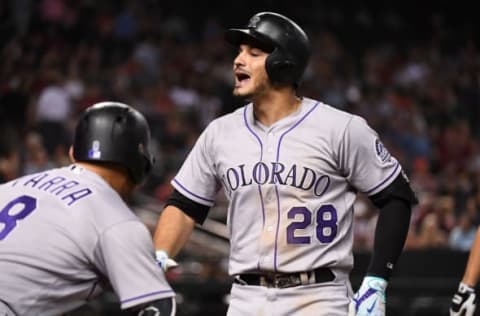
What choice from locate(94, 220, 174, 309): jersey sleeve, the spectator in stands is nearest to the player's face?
locate(94, 220, 174, 309): jersey sleeve

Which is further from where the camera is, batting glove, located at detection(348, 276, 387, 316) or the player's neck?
the player's neck

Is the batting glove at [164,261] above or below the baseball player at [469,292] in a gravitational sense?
above

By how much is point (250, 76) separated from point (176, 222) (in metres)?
0.77

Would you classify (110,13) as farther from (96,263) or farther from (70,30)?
(96,263)

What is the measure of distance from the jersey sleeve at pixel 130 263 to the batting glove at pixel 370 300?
1.25 meters

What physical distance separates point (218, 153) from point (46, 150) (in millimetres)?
6937

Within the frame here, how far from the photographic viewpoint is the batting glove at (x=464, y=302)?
5.56 metres

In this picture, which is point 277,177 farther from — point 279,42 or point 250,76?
point 279,42

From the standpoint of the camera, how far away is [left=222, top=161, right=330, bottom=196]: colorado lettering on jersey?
478cm

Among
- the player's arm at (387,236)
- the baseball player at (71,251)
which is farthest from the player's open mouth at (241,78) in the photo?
the baseball player at (71,251)

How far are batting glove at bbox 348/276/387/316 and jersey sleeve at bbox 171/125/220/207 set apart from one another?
902 mm

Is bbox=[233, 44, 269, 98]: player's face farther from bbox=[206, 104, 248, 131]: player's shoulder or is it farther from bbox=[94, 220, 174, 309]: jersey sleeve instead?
bbox=[94, 220, 174, 309]: jersey sleeve

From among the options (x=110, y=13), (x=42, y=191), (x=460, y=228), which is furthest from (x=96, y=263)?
(x=110, y=13)

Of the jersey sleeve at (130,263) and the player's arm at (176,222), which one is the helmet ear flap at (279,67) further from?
the jersey sleeve at (130,263)
